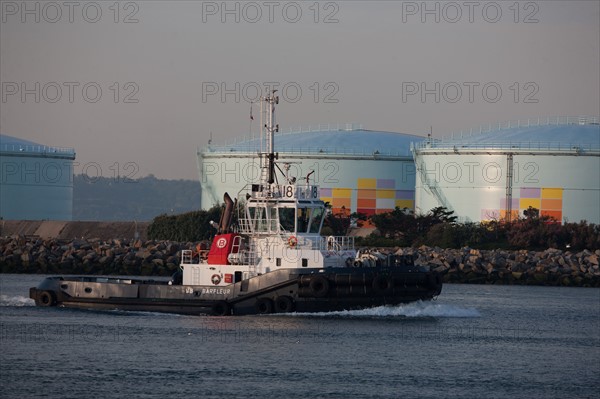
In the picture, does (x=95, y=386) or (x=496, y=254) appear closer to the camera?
(x=95, y=386)

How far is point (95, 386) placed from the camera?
2702 centimetres

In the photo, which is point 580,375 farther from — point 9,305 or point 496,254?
point 496,254

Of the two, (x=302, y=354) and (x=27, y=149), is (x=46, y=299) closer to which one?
(x=302, y=354)

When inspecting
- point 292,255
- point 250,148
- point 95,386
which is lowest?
point 95,386

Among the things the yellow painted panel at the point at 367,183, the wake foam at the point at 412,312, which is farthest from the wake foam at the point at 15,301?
the yellow painted panel at the point at 367,183

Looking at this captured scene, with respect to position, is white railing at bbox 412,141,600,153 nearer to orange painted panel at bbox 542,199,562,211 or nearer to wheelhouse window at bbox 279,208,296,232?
orange painted panel at bbox 542,199,562,211

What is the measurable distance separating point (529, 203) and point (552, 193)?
54.1 inches

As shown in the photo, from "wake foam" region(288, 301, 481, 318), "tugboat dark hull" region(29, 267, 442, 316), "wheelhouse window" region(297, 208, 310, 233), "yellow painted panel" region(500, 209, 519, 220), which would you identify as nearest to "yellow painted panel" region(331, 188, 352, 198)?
"yellow painted panel" region(500, 209, 519, 220)

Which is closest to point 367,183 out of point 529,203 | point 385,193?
point 385,193

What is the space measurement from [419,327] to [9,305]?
1268 centimetres

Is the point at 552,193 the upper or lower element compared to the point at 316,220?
upper

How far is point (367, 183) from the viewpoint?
84.8 metres

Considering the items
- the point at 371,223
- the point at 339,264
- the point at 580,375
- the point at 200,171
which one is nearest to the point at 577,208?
the point at 371,223

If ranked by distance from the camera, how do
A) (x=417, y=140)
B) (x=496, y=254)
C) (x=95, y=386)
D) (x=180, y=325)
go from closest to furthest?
(x=95, y=386) < (x=180, y=325) < (x=496, y=254) < (x=417, y=140)
